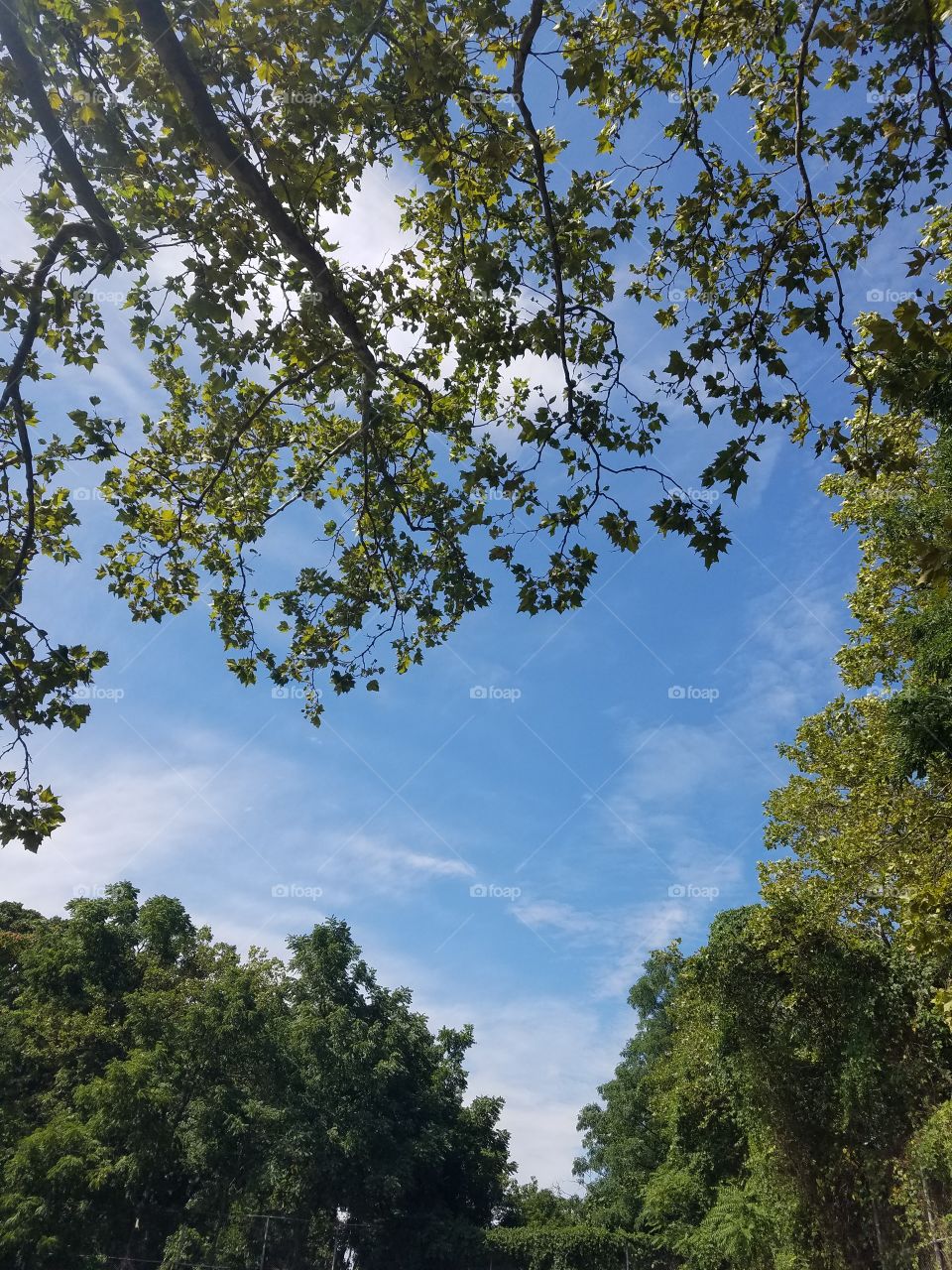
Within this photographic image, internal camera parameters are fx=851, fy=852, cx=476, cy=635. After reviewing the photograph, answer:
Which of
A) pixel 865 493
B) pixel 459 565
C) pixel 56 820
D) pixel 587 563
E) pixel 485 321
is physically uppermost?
pixel 865 493

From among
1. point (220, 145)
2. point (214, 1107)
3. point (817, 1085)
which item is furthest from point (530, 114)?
point (214, 1107)

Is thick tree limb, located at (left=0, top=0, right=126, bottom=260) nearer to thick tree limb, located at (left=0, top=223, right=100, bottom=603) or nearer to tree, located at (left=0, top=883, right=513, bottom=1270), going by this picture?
thick tree limb, located at (left=0, top=223, right=100, bottom=603)

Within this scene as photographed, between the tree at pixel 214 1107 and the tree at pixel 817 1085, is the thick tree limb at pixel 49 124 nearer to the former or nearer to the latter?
the tree at pixel 817 1085

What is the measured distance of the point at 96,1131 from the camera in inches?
771

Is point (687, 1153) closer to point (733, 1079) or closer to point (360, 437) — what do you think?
point (733, 1079)

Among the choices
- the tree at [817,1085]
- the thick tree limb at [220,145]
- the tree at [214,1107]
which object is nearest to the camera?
the thick tree limb at [220,145]

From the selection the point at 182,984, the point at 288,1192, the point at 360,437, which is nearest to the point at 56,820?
the point at 360,437

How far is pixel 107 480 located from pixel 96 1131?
753 inches

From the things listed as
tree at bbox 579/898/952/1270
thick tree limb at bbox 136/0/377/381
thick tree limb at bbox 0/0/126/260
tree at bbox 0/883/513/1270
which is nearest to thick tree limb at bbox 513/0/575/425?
thick tree limb at bbox 136/0/377/381

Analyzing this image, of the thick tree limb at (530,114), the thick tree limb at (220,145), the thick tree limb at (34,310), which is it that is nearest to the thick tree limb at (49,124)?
the thick tree limb at (34,310)

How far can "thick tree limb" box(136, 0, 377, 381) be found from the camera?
3.77 meters

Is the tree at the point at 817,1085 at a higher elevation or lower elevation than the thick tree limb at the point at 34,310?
lower

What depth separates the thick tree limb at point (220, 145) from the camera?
377 centimetres

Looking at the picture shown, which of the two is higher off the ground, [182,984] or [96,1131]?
[182,984]
